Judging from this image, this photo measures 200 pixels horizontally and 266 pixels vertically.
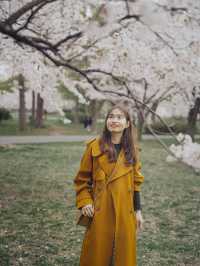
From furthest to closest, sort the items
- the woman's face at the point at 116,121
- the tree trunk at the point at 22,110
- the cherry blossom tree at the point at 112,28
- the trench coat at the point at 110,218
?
the tree trunk at the point at 22,110, the cherry blossom tree at the point at 112,28, the woman's face at the point at 116,121, the trench coat at the point at 110,218

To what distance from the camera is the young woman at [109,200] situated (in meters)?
2.41

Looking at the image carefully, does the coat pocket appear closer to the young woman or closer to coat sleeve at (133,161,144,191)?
the young woman

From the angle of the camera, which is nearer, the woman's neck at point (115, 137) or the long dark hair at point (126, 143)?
the long dark hair at point (126, 143)

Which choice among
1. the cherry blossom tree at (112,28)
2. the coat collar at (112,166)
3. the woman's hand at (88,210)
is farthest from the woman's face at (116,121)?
the cherry blossom tree at (112,28)

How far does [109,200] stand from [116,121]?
571 millimetres

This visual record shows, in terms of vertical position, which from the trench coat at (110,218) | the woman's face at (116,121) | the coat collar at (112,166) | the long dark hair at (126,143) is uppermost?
the woman's face at (116,121)

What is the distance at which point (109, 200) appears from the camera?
2424mm

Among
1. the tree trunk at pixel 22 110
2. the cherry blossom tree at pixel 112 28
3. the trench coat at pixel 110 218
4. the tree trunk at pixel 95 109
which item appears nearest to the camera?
the trench coat at pixel 110 218

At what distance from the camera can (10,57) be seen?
6.90 meters

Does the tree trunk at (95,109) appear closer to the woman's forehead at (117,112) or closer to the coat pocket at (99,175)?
the woman's forehead at (117,112)

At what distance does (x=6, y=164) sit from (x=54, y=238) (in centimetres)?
589

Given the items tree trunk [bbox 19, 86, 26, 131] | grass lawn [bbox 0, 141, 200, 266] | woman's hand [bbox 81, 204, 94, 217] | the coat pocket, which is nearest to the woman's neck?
the coat pocket

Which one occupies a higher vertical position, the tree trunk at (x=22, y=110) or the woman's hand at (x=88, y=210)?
the tree trunk at (x=22, y=110)

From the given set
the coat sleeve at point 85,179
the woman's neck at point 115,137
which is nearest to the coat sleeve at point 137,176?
the woman's neck at point 115,137
